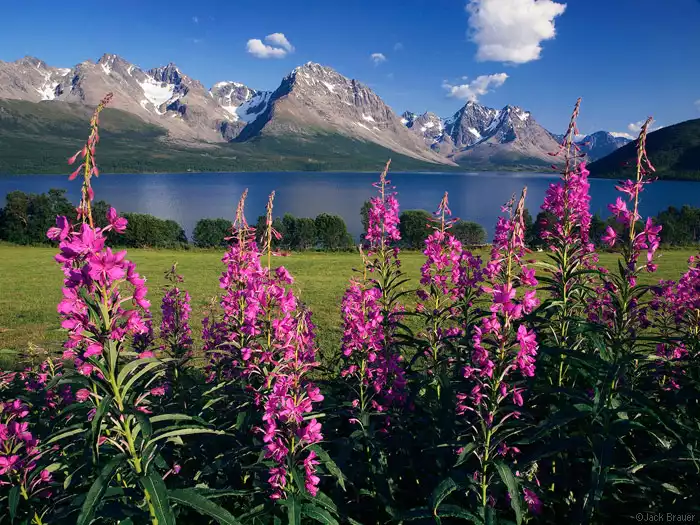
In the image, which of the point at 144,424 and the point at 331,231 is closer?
the point at 144,424

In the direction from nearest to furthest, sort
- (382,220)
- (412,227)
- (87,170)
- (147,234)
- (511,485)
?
(87,170), (511,485), (382,220), (147,234), (412,227)

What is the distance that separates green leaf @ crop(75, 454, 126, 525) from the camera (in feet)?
6.63

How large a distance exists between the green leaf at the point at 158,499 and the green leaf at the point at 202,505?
13 cm

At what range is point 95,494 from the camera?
211 cm

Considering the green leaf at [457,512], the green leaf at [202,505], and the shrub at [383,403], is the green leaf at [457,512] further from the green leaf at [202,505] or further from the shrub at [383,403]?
the green leaf at [202,505]

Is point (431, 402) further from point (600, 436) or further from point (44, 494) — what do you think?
point (44, 494)

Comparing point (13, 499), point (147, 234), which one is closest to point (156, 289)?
point (13, 499)

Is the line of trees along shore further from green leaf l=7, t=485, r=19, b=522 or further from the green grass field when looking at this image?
green leaf l=7, t=485, r=19, b=522

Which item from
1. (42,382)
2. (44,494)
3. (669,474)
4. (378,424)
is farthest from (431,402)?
(42,382)

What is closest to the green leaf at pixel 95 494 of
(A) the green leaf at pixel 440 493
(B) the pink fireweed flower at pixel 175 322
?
(A) the green leaf at pixel 440 493

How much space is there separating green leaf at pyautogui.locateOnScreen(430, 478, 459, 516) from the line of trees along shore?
50425 mm

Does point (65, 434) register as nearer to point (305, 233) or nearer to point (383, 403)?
point (383, 403)

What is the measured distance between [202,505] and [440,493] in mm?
1397

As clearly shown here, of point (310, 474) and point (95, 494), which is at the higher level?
point (95, 494)
